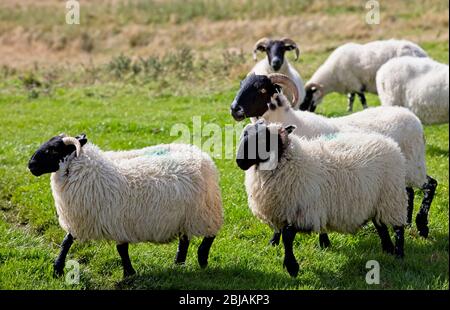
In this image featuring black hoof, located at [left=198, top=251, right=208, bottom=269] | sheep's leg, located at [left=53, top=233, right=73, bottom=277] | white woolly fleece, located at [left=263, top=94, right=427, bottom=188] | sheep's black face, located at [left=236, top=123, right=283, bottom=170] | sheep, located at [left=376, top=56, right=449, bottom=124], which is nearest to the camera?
sheep's black face, located at [left=236, top=123, right=283, bottom=170]

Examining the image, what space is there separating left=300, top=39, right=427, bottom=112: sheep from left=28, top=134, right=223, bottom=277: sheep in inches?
350

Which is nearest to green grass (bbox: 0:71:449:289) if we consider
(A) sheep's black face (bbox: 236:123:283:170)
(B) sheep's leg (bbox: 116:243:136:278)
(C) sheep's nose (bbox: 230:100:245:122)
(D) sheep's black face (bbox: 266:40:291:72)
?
(B) sheep's leg (bbox: 116:243:136:278)

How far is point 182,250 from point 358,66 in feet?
32.2

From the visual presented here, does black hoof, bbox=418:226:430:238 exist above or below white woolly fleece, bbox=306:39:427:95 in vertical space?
below

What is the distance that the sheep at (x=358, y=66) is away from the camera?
15195mm

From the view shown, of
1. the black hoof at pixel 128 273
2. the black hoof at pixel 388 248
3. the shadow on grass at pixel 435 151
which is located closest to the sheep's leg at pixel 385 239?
the black hoof at pixel 388 248

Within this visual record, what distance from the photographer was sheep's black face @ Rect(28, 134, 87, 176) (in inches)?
245

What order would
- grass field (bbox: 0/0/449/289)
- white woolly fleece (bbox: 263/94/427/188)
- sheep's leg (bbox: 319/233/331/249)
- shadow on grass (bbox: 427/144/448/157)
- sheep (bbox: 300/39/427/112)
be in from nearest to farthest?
grass field (bbox: 0/0/449/289) → sheep's leg (bbox: 319/233/331/249) → white woolly fleece (bbox: 263/94/427/188) → shadow on grass (bbox: 427/144/448/157) → sheep (bbox: 300/39/427/112)

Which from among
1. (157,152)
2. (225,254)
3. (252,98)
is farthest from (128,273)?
(252,98)

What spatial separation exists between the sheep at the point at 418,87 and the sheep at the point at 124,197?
A: 6.49 metres

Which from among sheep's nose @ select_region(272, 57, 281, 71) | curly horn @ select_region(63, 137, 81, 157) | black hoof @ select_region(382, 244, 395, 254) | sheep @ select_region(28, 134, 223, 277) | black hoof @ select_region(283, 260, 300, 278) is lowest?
black hoof @ select_region(382, 244, 395, 254)

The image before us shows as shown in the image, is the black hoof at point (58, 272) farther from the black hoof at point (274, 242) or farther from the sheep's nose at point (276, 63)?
the sheep's nose at point (276, 63)

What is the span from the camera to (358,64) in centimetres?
1535

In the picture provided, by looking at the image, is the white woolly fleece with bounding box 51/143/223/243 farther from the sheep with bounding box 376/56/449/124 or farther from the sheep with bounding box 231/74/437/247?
the sheep with bounding box 376/56/449/124
